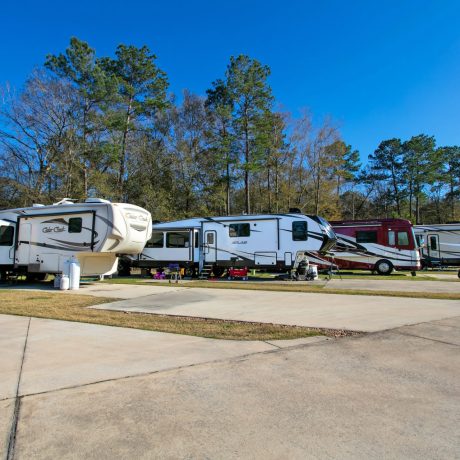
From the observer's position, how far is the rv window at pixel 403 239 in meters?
21.5

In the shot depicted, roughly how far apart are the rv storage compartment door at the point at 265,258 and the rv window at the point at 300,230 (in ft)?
4.49

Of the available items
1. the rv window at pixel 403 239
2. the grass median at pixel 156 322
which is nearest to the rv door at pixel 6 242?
the grass median at pixel 156 322

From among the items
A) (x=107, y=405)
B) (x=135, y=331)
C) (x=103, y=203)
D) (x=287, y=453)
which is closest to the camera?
(x=287, y=453)

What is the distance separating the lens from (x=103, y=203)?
561 inches

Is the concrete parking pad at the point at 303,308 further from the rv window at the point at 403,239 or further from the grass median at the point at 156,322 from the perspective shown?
the rv window at the point at 403,239

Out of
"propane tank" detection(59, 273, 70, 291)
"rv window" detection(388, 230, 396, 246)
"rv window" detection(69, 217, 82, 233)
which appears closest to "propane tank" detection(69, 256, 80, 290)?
"propane tank" detection(59, 273, 70, 291)

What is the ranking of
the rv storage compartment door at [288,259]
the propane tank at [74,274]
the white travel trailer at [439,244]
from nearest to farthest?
the propane tank at [74,274]
the rv storage compartment door at [288,259]
the white travel trailer at [439,244]

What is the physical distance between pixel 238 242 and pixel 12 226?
9.97m

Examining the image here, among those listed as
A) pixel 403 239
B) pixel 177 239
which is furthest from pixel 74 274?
pixel 403 239

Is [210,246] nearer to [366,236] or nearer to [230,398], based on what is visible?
[366,236]

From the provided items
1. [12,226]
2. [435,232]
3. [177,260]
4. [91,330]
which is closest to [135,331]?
[91,330]

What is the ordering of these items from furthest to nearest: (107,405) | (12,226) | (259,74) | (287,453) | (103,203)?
(259,74)
(12,226)
(103,203)
(107,405)
(287,453)

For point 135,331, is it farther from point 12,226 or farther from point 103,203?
point 12,226

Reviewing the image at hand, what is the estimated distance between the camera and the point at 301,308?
8953 mm
